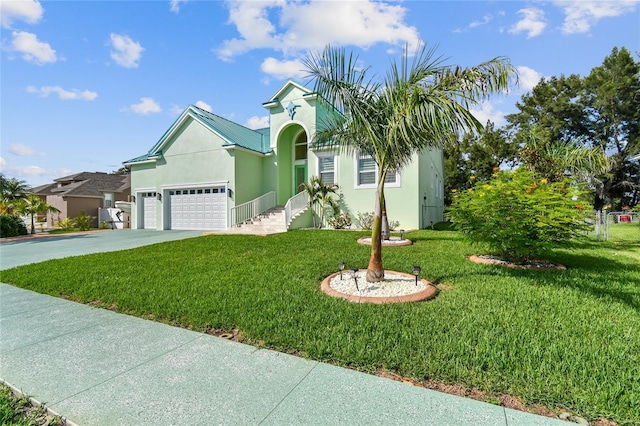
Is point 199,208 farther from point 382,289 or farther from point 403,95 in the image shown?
point 403,95

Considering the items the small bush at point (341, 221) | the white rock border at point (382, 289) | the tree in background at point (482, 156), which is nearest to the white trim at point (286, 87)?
the small bush at point (341, 221)

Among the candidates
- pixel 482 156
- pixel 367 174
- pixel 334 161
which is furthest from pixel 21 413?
pixel 482 156

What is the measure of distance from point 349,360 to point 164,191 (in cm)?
1893

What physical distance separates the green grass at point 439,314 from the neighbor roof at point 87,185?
25.6m

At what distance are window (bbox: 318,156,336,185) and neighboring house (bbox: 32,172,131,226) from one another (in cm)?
2300

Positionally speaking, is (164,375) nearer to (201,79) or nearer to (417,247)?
(417,247)

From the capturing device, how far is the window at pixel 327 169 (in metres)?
15.9

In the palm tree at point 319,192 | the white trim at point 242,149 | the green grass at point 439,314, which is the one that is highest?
the white trim at point 242,149

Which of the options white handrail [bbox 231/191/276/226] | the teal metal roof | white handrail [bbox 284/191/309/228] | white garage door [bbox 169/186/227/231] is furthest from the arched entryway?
white garage door [bbox 169/186/227/231]

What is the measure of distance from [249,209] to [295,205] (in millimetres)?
2868

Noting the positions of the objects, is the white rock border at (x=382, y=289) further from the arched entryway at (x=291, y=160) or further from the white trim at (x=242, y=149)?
the arched entryway at (x=291, y=160)

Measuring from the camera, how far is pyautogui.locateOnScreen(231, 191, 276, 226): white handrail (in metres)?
15.9

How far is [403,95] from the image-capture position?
4.91 m

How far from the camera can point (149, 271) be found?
689 centimetres
